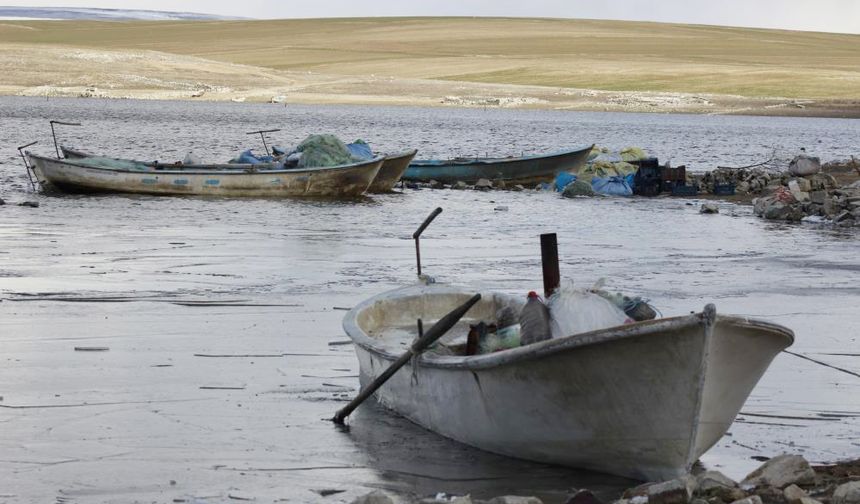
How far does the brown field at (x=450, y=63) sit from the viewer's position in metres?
109

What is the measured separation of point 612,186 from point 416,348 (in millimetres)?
22381

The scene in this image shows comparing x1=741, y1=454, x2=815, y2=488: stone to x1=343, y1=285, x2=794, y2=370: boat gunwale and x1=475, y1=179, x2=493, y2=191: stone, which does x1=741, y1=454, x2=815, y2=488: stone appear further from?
x1=475, y1=179, x2=493, y2=191: stone

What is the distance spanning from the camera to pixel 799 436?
8852 mm

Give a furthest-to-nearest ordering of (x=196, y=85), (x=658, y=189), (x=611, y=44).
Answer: (x=611, y=44) < (x=196, y=85) < (x=658, y=189)

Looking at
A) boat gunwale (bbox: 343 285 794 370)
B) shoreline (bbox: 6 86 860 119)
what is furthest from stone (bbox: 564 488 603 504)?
shoreline (bbox: 6 86 860 119)

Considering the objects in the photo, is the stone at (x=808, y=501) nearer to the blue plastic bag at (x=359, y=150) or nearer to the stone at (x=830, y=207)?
the stone at (x=830, y=207)

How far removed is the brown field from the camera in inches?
4296

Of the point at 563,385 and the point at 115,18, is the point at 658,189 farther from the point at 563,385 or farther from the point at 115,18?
the point at 115,18

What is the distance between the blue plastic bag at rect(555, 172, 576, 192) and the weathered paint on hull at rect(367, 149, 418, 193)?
11.8 feet

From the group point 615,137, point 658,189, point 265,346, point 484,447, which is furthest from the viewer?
point 615,137

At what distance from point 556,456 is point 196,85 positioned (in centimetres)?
10501

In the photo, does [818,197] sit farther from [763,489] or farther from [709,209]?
[763,489]

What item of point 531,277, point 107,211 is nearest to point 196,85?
point 107,211

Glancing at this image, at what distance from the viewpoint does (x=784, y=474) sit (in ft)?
23.6
